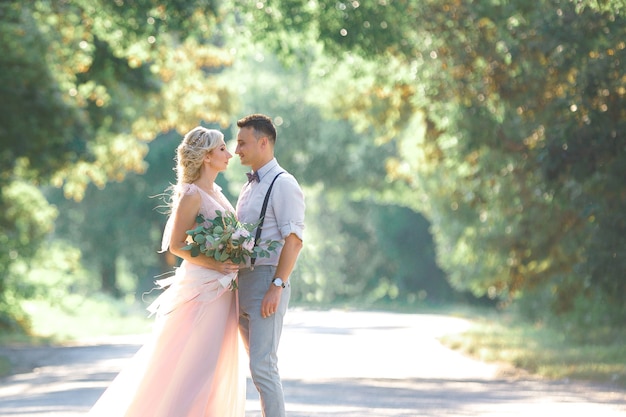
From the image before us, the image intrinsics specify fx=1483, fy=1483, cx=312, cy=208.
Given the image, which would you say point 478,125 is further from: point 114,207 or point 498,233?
point 114,207

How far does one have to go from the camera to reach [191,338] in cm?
926

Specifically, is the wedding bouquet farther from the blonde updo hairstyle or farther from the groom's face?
the groom's face

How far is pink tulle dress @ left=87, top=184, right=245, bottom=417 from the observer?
9.09 metres

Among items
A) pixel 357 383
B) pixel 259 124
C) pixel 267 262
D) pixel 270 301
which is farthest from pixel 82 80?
pixel 270 301

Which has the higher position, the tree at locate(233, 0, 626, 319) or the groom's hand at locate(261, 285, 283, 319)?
the tree at locate(233, 0, 626, 319)

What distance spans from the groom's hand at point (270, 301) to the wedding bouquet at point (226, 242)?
0.22 meters

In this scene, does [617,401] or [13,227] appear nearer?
[617,401]

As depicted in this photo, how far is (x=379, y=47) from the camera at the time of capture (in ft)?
79.8

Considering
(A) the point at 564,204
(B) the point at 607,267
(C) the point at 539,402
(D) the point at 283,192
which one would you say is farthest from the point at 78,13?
(D) the point at 283,192

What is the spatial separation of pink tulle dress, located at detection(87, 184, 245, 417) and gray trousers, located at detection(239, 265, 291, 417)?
0.16 metres

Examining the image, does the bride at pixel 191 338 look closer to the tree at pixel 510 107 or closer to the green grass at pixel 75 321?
the tree at pixel 510 107

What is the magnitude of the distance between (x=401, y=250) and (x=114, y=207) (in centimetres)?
1206

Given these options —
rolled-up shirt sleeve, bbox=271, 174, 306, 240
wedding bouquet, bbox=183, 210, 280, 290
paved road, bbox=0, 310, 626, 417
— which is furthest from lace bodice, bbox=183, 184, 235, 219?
paved road, bbox=0, 310, 626, 417

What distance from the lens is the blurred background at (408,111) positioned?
1827 centimetres
